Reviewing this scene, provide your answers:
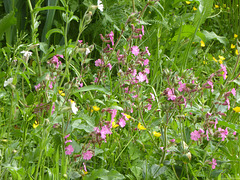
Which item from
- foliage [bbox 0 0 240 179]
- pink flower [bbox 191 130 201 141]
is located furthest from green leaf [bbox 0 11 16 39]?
pink flower [bbox 191 130 201 141]

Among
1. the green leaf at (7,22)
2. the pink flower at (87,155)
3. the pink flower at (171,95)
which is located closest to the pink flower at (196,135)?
the pink flower at (171,95)

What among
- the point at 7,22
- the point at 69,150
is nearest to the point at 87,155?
the point at 69,150

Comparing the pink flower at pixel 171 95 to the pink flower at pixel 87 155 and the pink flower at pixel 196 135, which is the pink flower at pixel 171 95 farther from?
the pink flower at pixel 87 155

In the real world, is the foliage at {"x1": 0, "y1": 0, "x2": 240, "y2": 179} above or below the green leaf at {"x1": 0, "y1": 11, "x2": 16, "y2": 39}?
below

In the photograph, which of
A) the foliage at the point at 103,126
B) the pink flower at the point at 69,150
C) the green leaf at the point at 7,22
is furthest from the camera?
the green leaf at the point at 7,22

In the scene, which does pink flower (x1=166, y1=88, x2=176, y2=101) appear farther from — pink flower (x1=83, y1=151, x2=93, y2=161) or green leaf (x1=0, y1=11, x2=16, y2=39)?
green leaf (x1=0, y1=11, x2=16, y2=39)

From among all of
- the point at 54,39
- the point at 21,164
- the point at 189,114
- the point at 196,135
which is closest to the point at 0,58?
the point at 54,39

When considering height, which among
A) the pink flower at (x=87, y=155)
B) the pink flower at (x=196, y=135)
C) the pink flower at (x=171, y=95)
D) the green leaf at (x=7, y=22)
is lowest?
the pink flower at (x=196, y=135)

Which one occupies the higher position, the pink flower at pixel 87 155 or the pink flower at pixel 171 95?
the pink flower at pixel 171 95

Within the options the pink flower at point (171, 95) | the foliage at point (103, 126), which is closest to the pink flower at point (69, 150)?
the foliage at point (103, 126)

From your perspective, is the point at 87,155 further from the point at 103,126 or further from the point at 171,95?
the point at 171,95

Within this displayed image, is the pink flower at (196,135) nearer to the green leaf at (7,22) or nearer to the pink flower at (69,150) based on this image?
the pink flower at (69,150)

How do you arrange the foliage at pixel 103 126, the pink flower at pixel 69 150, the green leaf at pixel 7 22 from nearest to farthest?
the foliage at pixel 103 126, the pink flower at pixel 69 150, the green leaf at pixel 7 22

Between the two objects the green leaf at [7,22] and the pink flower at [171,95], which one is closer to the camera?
the pink flower at [171,95]
